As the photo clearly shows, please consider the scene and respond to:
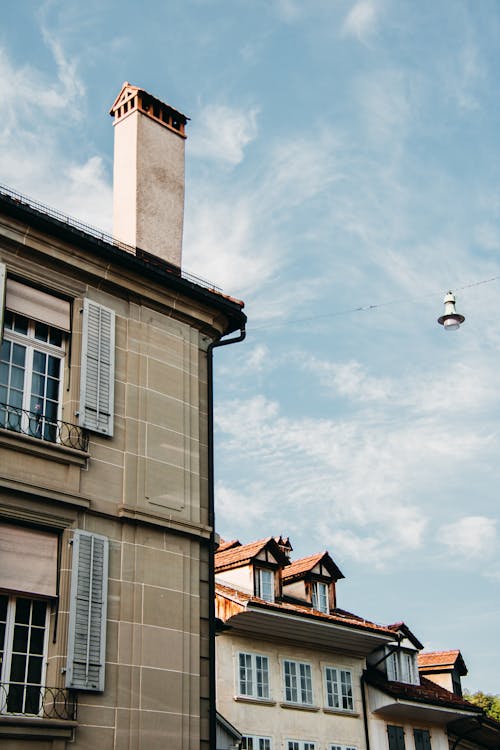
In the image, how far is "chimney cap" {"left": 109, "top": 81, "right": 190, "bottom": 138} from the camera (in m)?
18.6

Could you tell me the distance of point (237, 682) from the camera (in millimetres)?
26422

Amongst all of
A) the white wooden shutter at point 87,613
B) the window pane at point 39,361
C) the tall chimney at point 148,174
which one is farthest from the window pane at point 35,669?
the tall chimney at point 148,174

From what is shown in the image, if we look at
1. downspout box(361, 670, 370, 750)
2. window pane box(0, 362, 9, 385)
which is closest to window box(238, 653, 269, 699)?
downspout box(361, 670, 370, 750)

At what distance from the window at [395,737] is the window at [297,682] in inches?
146

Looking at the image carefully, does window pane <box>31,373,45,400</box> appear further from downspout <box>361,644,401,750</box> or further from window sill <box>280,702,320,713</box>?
downspout <box>361,644,401,750</box>

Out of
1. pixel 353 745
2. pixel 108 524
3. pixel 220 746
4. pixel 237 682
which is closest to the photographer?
pixel 108 524

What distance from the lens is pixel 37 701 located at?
12.3 meters

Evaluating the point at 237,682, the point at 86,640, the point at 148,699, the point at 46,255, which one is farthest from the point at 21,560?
the point at 237,682

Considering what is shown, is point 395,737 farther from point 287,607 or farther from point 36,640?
point 36,640

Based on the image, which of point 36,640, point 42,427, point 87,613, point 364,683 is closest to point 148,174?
point 42,427

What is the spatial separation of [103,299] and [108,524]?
12.1ft

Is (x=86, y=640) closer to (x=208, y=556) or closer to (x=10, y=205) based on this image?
(x=208, y=556)

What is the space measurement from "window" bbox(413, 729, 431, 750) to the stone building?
770 inches

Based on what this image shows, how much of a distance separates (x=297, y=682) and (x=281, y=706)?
3.52 ft
